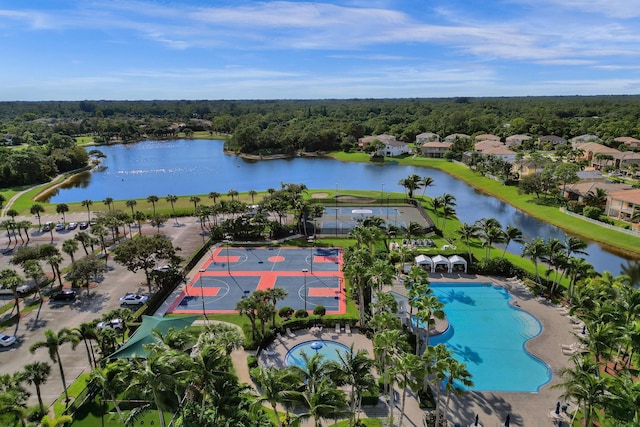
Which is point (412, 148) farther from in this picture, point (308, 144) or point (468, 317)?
point (468, 317)

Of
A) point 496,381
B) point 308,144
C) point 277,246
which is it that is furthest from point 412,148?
point 496,381

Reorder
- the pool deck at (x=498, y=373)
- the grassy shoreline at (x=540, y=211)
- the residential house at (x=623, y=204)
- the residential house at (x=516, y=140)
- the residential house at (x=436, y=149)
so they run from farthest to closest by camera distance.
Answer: the residential house at (x=516, y=140)
the residential house at (x=436, y=149)
the residential house at (x=623, y=204)
the grassy shoreline at (x=540, y=211)
the pool deck at (x=498, y=373)

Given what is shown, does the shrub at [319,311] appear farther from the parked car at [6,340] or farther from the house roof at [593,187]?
the house roof at [593,187]

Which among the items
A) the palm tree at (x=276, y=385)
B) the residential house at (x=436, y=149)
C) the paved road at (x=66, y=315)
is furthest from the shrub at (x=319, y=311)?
the residential house at (x=436, y=149)

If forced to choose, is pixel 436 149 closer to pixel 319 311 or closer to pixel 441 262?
pixel 441 262

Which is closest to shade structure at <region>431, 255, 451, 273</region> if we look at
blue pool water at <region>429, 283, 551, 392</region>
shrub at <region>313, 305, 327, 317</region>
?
blue pool water at <region>429, 283, 551, 392</region>

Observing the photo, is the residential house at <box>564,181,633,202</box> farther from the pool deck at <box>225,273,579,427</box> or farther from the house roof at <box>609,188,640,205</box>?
the pool deck at <box>225,273,579,427</box>

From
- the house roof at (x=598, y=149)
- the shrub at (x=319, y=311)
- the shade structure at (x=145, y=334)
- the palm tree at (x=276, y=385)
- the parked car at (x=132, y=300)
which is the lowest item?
the parked car at (x=132, y=300)
